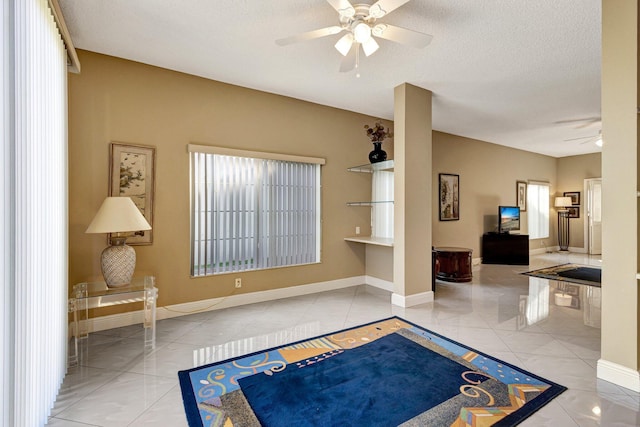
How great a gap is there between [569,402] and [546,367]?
0.47 m

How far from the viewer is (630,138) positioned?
2012 millimetres

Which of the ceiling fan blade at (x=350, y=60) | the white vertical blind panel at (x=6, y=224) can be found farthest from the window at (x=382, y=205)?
the white vertical blind panel at (x=6, y=224)

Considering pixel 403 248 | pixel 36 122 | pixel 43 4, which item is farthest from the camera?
pixel 403 248

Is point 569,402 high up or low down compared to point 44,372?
down

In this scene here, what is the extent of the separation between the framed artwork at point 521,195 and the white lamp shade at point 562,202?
166 centimetres

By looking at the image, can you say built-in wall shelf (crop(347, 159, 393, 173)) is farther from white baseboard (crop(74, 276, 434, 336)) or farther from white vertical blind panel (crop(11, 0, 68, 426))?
white vertical blind panel (crop(11, 0, 68, 426))

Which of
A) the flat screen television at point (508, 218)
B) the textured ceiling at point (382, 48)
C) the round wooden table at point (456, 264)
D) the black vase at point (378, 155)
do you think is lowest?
the round wooden table at point (456, 264)

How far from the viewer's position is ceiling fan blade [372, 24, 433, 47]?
218 centimetres

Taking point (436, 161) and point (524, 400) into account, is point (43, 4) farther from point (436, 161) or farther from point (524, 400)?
point (436, 161)

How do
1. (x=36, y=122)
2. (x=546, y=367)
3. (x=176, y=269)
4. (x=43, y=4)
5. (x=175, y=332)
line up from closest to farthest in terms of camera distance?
(x=36, y=122) < (x=43, y=4) < (x=546, y=367) < (x=175, y=332) < (x=176, y=269)

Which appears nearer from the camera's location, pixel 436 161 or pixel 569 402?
pixel 569 402

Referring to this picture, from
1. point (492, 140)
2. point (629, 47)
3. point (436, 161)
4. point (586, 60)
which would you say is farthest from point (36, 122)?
point (492, 140)

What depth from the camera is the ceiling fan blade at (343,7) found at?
196cm

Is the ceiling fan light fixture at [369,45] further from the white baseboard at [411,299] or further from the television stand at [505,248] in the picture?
the television stand at [505,248]
